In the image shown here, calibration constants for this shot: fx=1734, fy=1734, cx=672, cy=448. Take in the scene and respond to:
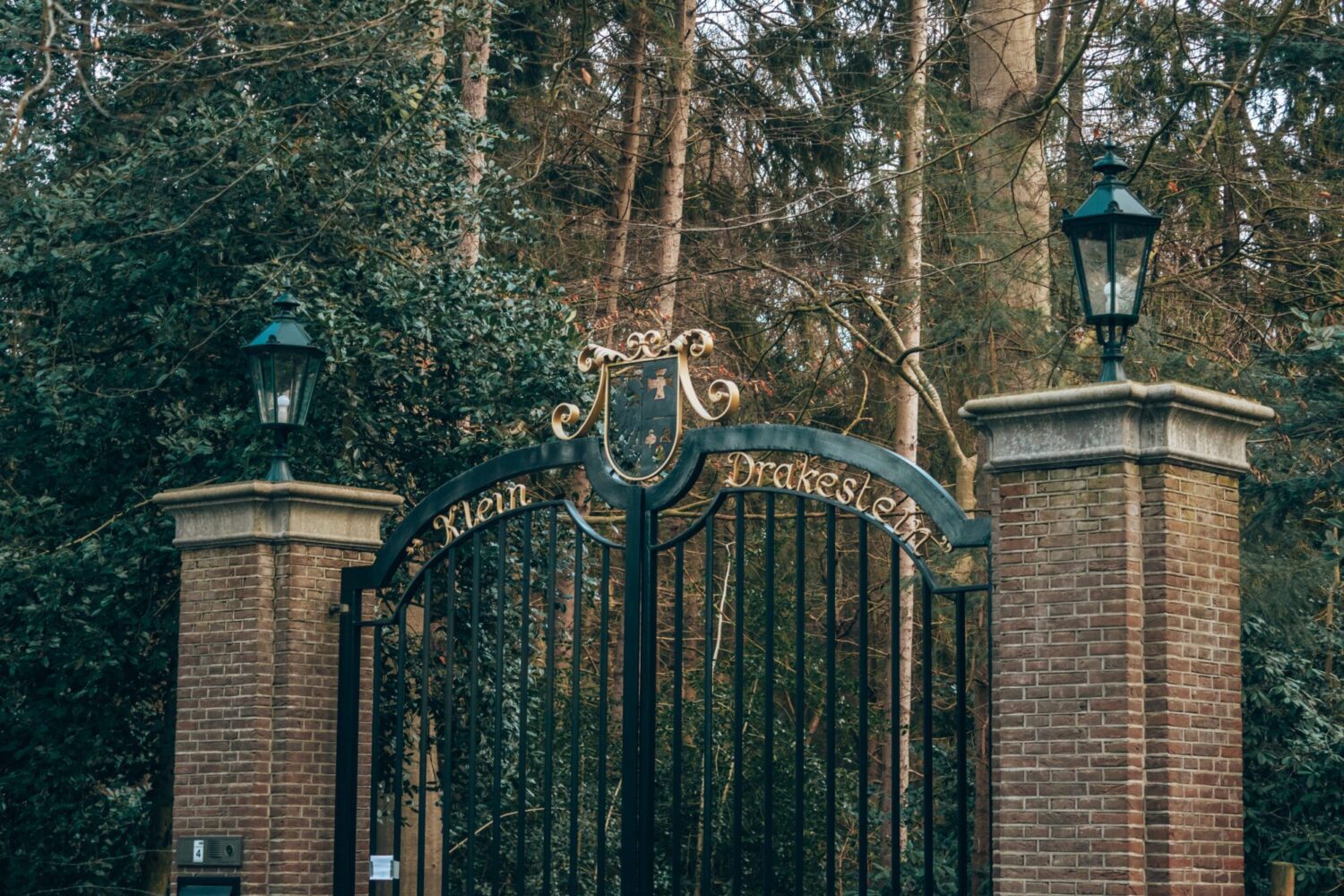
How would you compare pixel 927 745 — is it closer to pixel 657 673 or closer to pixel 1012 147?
pixel 657 673

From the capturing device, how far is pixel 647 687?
8.02 metres

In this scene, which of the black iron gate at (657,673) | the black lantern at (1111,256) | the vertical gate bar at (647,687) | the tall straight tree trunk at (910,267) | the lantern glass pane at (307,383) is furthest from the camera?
the tall straight tree trunk at (910,267)

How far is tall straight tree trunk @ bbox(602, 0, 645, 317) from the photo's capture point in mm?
18062

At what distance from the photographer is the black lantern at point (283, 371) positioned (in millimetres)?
8883

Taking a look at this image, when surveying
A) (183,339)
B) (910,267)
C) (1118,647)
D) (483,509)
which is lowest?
(1118,647)

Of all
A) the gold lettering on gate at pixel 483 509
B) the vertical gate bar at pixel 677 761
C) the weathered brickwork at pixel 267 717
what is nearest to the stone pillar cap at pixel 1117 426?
the vertical gate bar at pixel 677 761

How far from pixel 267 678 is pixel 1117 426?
4785mm

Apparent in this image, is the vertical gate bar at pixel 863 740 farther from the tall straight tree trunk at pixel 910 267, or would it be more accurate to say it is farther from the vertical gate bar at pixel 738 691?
the tall straight tree trunk at pixel 910 267

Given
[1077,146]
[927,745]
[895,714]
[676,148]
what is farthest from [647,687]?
[676,148]

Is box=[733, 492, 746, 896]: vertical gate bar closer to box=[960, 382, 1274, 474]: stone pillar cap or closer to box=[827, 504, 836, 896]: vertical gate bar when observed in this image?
box=[827, 504, 836, 896]: vertical gate bar

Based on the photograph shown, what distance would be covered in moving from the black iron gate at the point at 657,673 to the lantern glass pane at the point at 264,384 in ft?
2.99

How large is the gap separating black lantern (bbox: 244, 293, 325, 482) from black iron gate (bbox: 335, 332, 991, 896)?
0.85 meters

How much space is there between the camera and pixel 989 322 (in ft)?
40.8

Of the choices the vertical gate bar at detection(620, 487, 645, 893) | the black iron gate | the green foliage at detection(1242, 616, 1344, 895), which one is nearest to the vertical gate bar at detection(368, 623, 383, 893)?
the black iron gate
